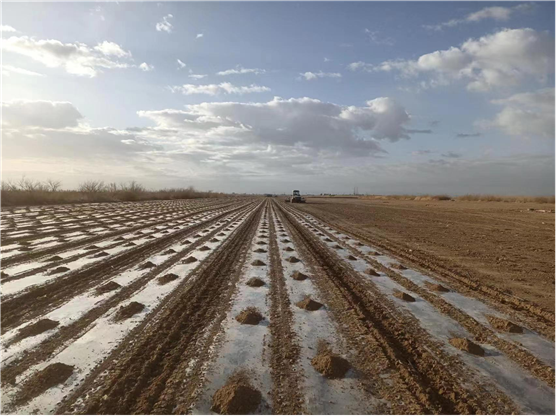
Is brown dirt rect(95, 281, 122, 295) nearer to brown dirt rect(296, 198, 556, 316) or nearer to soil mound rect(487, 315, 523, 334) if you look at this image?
soil mound rect(487, 315, 523, 334)

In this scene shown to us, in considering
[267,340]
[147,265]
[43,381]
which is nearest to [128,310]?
[43,381]

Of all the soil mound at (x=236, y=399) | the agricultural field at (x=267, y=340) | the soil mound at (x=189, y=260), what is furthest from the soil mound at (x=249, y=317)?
the soil mound at (x=189, y=260)

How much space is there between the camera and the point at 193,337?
345 cm

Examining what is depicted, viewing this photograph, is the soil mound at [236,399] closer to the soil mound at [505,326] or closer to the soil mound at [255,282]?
the soil mound at [255,282]

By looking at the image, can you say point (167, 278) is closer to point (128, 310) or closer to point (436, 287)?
point (128, 310)

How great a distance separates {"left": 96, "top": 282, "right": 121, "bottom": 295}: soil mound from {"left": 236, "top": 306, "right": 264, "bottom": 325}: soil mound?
2.50 meters

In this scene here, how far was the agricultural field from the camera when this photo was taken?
2.44 meters

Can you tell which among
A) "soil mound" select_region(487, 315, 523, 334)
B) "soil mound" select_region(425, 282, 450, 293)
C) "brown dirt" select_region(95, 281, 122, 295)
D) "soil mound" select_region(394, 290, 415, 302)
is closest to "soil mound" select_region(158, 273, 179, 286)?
"brown dirt" select_region(95, 281, 122, 295)

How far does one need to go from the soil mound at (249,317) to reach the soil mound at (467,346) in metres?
2.33

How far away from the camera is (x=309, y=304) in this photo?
14.5ft

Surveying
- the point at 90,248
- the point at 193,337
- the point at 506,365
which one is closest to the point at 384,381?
the point at 506,365

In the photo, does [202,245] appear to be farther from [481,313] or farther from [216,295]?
[481,313]

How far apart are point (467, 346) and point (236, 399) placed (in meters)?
2.59

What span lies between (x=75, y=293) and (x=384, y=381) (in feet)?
15.8
